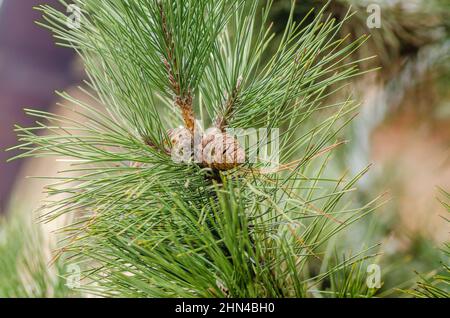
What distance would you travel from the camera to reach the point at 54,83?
1122mm

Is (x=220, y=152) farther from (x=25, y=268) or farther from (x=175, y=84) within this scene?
(x=25, y=268)

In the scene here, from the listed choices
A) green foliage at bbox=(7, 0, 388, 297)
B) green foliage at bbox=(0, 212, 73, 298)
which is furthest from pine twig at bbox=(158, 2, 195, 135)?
green foliage at bbox=(0, 212, 73, 298)

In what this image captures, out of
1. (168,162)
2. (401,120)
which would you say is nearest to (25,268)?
(168,162)

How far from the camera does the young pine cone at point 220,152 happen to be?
0.29 m

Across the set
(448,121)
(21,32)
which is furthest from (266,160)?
(21,32)

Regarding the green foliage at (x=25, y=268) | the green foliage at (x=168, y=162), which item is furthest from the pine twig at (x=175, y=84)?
the green foliage at (x=25, y=268)

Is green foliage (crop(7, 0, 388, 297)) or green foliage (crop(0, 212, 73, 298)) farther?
green foliage (crop(0, 212, 73, 298))

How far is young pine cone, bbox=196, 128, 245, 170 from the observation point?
0.96 feet

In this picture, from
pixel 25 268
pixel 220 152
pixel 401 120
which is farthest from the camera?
pixel 401 120

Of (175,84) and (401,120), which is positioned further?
(401,120)

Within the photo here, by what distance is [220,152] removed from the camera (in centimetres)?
29

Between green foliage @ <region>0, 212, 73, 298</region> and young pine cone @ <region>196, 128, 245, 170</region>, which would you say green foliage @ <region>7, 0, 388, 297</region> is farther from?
green foliage @ <region>0, 212, 73, 298</region>

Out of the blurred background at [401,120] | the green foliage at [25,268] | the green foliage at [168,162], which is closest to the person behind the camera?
the green foliage at [168,162]

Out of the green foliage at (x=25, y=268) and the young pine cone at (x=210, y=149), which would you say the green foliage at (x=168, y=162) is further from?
the green foliage at (x=25, y=268)
